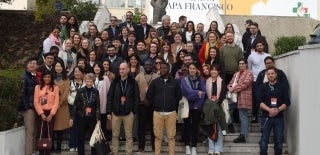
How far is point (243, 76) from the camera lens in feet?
39.0

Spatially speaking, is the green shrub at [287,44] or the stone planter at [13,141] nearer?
the stone planter at [13,141]

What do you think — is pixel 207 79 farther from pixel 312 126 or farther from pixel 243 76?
pixel 312 126

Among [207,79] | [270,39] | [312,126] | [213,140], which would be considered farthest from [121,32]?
[270,39]

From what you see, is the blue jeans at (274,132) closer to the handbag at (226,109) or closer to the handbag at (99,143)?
the handbag at (226,109)

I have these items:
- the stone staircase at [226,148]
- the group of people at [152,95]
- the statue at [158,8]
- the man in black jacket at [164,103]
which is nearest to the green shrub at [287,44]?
the statue at [158,8]

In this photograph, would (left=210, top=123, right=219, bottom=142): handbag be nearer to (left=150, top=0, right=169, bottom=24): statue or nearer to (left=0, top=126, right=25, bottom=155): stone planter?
(left=0, top=126, right=25, bottom=155): stone planter

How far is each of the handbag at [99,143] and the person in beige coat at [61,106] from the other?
2.68 ft

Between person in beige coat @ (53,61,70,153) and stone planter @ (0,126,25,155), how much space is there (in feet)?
2.19

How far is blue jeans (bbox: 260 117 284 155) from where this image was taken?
10992mm

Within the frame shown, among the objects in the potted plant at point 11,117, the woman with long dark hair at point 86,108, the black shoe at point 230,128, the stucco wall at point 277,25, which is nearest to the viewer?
the potted plant at point 11,117

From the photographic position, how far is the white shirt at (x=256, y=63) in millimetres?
12617

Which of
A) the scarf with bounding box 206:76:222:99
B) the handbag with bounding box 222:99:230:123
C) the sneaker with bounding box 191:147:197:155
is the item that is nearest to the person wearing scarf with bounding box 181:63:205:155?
the sneaker with bounding box 191:147:197:155

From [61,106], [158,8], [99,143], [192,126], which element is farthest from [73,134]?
[158,8]

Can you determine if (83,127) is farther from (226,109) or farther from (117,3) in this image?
(117,3)
